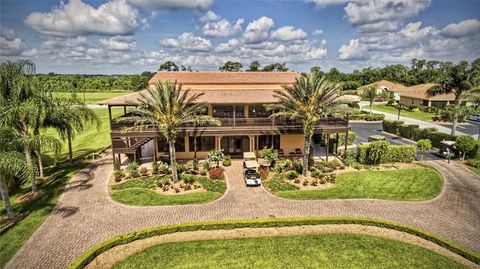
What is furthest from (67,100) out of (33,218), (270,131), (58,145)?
(270,131)

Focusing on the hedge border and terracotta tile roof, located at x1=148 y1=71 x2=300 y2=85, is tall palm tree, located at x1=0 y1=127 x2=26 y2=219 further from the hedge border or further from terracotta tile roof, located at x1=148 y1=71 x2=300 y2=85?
terracotta tile roof, located at x1=148 y1=71 x2=300 y2=85

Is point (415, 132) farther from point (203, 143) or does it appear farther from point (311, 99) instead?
point (203, 143)

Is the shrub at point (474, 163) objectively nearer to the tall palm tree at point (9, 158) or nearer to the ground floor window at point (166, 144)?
the ground floor window at point (166, 144)

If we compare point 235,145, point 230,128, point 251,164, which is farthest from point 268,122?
point 251,164

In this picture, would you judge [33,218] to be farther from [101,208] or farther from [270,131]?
[270,131]

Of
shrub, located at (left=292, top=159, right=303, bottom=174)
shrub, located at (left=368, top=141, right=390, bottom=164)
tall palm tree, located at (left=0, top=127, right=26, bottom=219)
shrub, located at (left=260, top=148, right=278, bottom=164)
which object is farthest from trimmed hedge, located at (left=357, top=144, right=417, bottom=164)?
tall palm tree, located at (left=0, top=127, right=26, bottom=219)

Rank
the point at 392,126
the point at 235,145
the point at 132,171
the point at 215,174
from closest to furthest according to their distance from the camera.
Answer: the point at 215,174, the point at 132,171, the point at 235,145, the point at 392,126

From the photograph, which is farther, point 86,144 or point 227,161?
point 86,144
